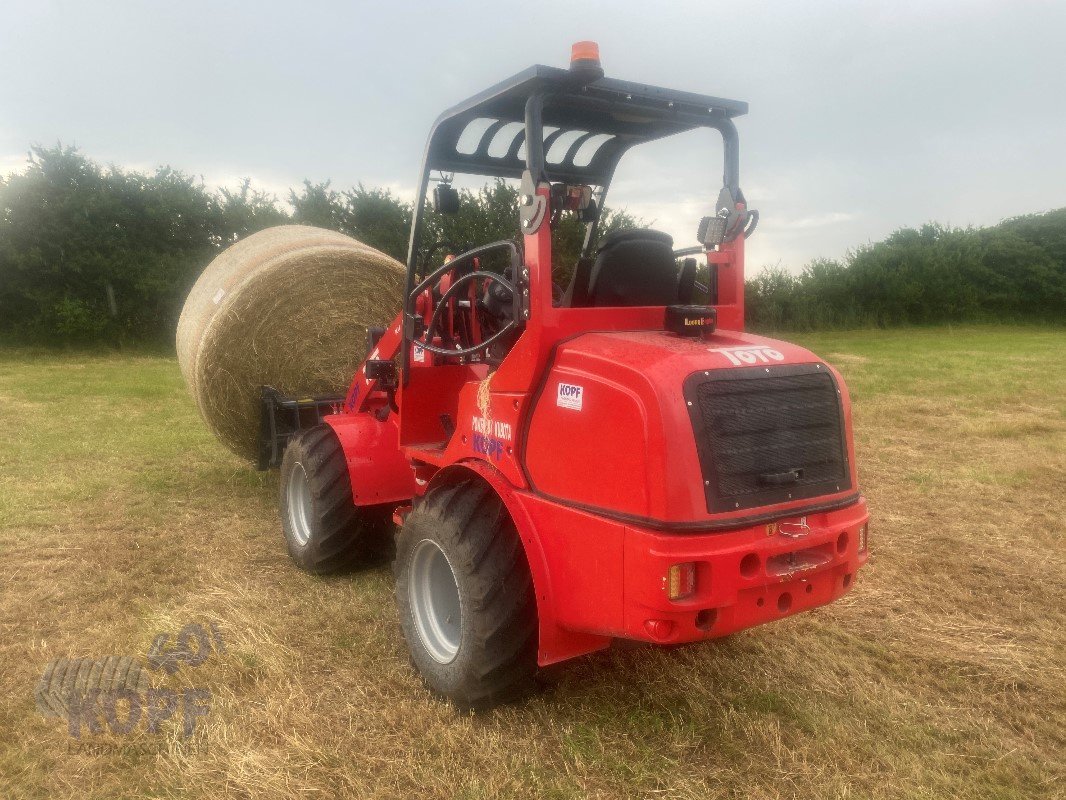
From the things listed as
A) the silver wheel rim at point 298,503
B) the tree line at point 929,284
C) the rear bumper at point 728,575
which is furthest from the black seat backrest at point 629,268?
the tree line at point 929,284

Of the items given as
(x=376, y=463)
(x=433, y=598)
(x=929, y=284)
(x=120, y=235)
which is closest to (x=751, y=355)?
(x=433, y=598)

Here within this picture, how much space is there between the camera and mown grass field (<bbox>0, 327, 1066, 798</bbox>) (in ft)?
9.66

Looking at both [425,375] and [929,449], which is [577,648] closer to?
[425,375]

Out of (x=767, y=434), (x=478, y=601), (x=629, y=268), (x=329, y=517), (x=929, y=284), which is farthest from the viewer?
(x=929, y=284)

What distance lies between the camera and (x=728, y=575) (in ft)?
8.94

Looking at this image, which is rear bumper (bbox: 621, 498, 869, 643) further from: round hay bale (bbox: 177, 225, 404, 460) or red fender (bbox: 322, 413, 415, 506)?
round hay bale (bbox: 177, 225, 404, 460)

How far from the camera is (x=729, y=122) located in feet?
12.3

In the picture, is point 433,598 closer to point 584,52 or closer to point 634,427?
point 634,427

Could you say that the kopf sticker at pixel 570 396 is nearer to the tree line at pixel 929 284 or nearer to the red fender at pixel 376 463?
the red fender at pixel 376 463

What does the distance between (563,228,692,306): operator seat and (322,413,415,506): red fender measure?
1601mm

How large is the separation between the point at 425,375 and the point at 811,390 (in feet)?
6.64

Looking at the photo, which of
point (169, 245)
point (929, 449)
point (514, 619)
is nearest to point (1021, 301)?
point (929, 449)

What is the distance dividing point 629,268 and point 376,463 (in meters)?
2.01

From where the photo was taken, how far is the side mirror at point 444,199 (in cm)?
375
